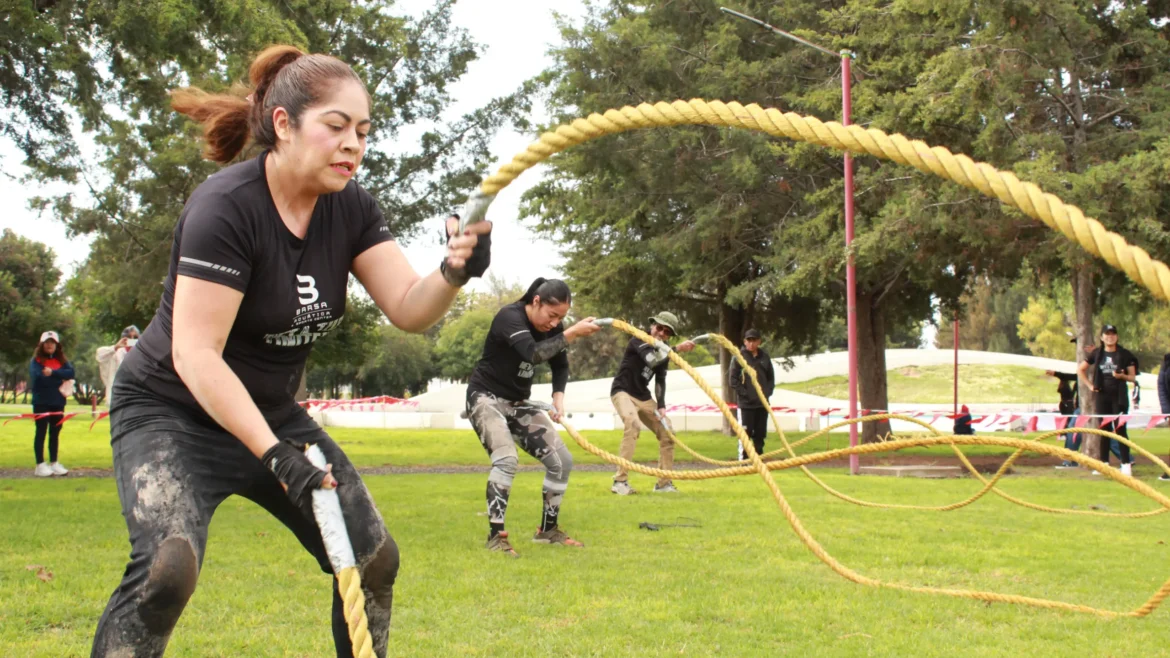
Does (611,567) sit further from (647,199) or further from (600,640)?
(647,199)

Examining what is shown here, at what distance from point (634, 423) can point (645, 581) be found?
19.4ft

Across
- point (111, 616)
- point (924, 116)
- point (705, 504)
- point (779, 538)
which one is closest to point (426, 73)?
point (924, 116)

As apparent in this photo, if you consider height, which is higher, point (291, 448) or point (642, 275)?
point (642, 275)

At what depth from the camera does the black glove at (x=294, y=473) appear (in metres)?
2.84

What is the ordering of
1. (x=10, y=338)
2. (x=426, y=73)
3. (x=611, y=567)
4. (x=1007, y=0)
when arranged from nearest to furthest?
(x=611, y=567) → (x=1007, y=0) → (x=426, y=73) → (x=10, y=338)

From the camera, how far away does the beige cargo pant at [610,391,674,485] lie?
12500mm

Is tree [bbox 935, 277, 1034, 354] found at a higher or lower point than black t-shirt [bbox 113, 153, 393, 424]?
higher

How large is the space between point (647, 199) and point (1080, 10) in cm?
860

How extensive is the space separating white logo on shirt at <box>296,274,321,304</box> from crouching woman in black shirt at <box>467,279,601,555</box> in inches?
175

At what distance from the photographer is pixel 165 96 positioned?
50.3ft

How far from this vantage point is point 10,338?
47.0 meters

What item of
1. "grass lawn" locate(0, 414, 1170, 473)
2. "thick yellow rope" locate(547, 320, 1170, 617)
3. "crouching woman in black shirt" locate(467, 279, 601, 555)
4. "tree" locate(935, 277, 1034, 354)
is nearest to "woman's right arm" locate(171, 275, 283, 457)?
"thick yellow rope" locate(547, 320, 1170, 617)

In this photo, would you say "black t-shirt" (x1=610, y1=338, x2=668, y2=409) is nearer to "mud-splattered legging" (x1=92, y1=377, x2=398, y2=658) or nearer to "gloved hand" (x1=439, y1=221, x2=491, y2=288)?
"mud-splattered legging" (x1=92, y1=377, x2=398, y2=658)

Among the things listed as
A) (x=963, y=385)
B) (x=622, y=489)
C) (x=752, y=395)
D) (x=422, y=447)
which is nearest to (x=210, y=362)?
(x=622, y=489)
